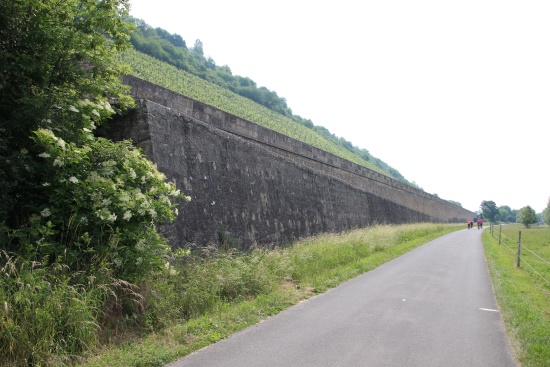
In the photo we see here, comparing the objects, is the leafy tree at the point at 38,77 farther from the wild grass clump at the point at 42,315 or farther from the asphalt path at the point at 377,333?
the asphalt path at the point at 377,333

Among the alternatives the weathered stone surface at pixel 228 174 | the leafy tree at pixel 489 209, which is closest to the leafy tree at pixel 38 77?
the weathered stone surface at pixel 228 174

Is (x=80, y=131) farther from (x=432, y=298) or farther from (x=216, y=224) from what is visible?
(x=432, y=298)

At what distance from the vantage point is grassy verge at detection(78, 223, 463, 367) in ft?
14.1

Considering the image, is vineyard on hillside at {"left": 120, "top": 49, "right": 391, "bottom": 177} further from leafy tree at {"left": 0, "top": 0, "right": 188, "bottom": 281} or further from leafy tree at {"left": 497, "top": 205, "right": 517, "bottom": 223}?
leafy tree at {"left": 497, "top": 205, "right": 517, "bottom": 223}

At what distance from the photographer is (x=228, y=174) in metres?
9.25

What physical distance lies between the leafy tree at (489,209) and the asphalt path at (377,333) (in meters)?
146

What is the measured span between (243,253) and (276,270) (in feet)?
3.03

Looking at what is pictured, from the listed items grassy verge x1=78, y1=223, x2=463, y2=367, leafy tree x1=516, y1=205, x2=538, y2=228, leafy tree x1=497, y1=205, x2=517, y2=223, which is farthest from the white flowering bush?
leafy tree x1=497, y1=205, x2=517, y2=223

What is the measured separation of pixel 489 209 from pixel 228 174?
5906 inches

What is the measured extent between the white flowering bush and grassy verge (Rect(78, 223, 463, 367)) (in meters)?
0.61

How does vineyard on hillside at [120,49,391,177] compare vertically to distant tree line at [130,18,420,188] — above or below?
below

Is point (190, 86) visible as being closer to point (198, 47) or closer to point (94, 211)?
point (94, 211)

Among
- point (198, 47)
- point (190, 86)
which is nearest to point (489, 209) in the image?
point (198, 47)

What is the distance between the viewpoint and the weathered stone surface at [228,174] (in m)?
7.34
